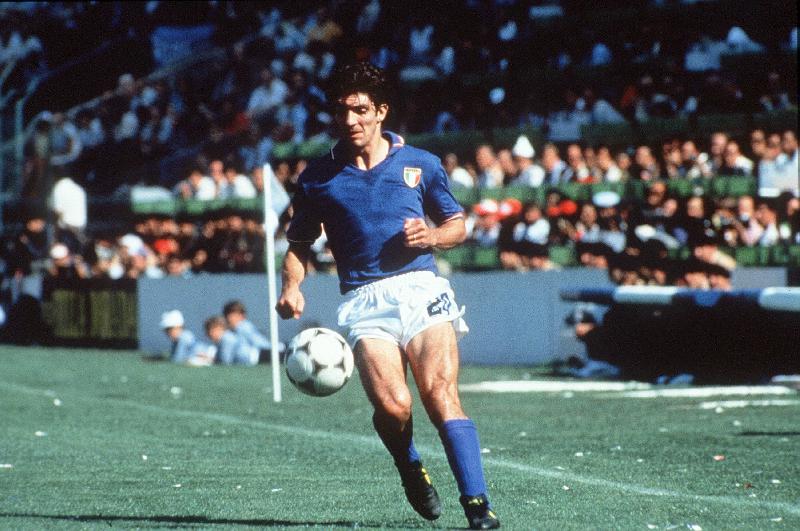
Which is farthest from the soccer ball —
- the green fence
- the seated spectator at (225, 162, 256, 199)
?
the seated spectator at (225, 162, 256, 199)

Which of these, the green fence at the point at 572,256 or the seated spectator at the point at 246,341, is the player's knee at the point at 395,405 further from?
the seated spectator at the point at 246,341

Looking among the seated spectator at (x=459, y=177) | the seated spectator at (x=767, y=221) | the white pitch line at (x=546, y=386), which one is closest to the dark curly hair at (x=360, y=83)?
the white pitch line at (x=546, y=386)

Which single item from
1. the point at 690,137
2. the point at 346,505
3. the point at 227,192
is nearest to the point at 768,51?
the point at 690,137

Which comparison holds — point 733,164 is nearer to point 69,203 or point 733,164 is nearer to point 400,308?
point 69,203

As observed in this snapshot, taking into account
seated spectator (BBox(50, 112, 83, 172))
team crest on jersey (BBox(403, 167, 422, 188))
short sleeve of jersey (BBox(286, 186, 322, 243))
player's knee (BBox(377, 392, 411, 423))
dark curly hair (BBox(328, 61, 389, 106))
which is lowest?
player's knee (BBox(377, 392, 411, 423))

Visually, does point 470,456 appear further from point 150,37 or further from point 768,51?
point 150,37

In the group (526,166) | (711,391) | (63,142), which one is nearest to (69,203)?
(63,142)

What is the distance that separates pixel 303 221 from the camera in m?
7.46

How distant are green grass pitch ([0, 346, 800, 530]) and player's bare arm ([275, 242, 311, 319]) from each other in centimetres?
88

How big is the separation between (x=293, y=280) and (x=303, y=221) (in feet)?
0.88

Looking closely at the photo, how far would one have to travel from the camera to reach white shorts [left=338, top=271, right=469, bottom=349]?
7047mm

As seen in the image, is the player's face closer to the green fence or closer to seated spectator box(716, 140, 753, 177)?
the green fence

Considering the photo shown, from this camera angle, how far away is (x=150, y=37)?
33.8 m

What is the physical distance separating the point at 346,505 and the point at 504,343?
48.3ft
